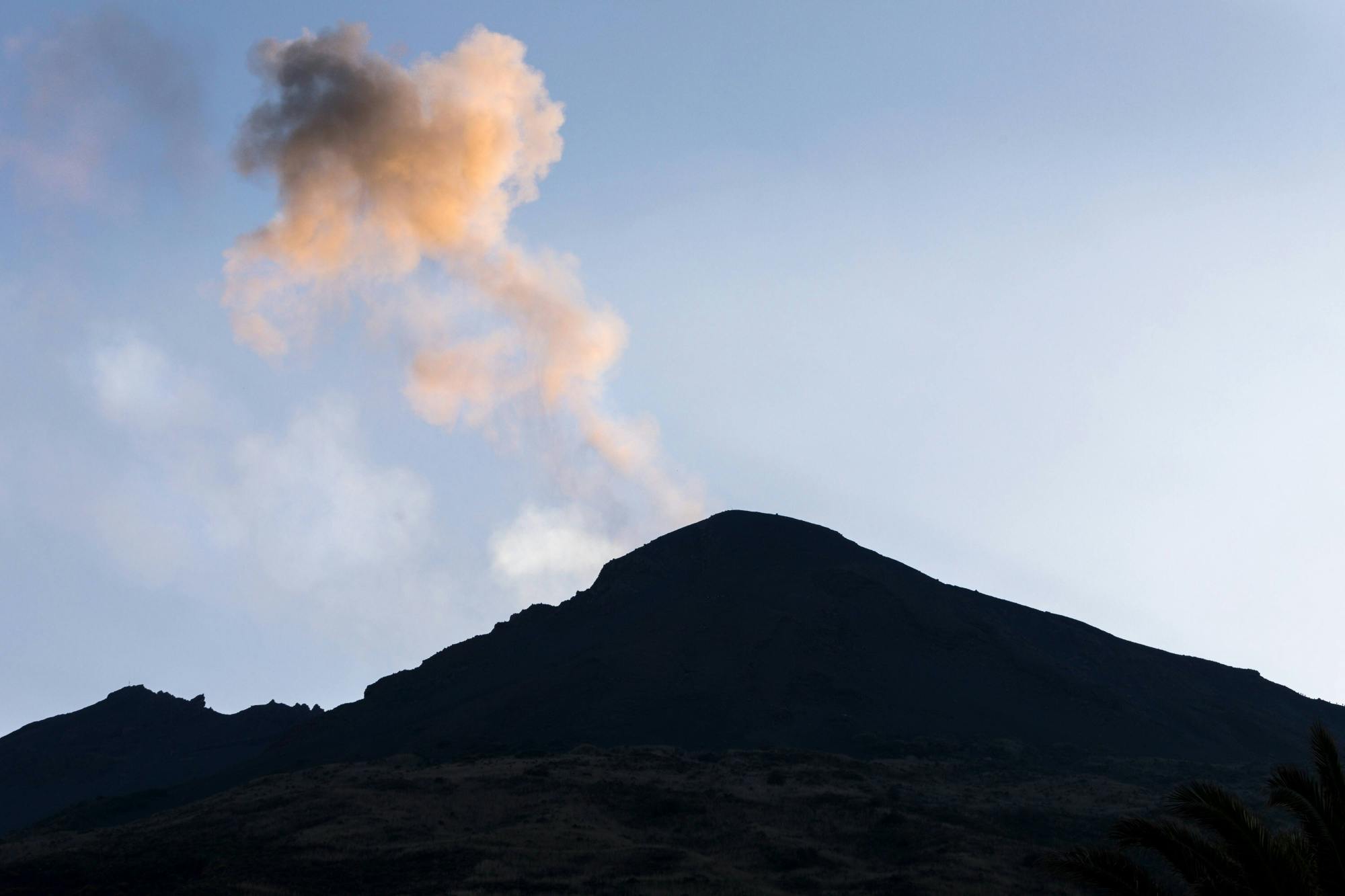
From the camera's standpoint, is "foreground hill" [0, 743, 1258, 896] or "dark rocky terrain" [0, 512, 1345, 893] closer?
"foreground hill" [0, 743, 1258, 896]

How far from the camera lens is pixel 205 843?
48656 mm

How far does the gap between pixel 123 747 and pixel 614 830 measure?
82.9 meters

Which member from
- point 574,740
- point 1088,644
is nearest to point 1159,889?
point 574,740

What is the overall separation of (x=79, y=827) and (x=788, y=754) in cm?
4219

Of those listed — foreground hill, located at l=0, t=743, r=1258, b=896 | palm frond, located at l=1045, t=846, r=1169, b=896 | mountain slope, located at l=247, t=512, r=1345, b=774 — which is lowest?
palm frond, located at l=1045, t=846, r=1169, b=896

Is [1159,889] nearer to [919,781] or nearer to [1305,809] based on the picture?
[1305,809]

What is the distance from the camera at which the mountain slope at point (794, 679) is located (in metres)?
85.4

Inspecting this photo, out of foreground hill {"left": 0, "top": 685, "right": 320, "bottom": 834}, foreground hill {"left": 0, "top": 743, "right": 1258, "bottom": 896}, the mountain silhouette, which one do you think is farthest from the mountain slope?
foreground hill {"left": 0, "top": 685, "right": 320, "bottom": 834}

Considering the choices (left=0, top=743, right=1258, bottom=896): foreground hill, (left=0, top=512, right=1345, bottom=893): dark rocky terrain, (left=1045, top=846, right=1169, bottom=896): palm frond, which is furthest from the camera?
(left=0, top=512, right=1345, bottom=893): dark rocky terrain

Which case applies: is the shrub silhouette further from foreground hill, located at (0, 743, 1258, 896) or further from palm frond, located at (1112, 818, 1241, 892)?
foreground hill, located at (0, 743, 1258, 896)

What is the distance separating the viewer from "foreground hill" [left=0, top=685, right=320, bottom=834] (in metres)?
104

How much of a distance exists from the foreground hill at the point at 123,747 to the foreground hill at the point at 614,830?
42403 millimetres

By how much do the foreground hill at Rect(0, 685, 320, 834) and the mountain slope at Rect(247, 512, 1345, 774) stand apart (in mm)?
16862

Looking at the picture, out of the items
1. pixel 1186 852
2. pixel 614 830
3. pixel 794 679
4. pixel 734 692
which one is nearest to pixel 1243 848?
pixel 1186 852
